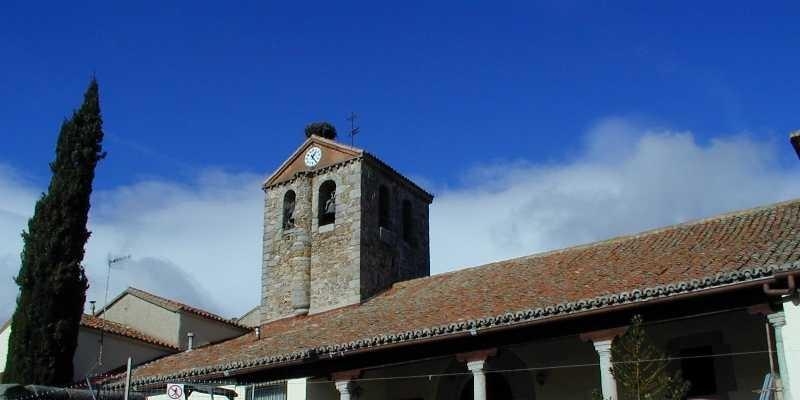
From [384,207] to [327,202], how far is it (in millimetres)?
1582

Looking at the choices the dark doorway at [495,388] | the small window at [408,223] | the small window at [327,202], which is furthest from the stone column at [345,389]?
the small window at [408,223]

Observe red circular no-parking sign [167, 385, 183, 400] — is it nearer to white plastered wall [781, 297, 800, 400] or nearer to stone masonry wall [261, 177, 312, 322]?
stone masonry wall [261, 177, 312, 322]

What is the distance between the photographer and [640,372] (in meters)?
12.2

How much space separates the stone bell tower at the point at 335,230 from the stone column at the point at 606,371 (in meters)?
9.91

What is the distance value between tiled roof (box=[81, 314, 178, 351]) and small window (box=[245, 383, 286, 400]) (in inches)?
241

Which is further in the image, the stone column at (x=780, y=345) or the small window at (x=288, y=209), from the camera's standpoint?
the small window at (x=288, y=209)

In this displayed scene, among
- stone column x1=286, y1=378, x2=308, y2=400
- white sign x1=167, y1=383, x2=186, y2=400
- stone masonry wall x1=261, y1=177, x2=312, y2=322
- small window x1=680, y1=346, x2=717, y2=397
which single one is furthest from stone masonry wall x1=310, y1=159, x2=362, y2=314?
small window x1=680, y1=346, x2=717, y2=397

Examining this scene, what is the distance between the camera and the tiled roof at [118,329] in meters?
23.0

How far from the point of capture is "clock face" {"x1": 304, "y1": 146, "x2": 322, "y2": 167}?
25.3 m

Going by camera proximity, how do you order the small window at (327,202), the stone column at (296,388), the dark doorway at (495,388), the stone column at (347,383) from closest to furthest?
the stone column at (347,383), the dark doorway at (495,388), the stone column at (296,388), the small window at (327,202)

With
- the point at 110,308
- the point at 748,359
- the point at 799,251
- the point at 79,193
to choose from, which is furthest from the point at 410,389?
the point at 110,308

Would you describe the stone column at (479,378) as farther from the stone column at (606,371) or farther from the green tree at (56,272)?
the green tree at (56,272)

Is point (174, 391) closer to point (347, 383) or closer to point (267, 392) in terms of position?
point (347, 383)

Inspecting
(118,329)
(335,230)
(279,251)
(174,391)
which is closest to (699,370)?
(174,391)
